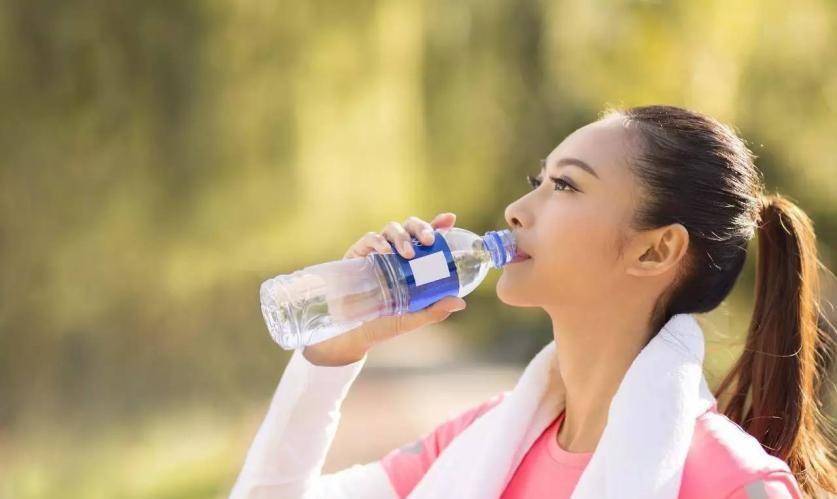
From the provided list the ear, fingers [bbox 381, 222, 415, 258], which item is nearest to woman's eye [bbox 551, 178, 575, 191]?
the ear

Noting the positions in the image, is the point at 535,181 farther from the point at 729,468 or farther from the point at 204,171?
the point at 204,171

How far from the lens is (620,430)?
1.13m

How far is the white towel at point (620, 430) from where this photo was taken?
3.58ft

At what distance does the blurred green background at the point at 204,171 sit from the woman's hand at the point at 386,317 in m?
1.26

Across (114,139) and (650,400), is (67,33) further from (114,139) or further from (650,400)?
(650,400)

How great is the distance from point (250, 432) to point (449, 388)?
2385mm

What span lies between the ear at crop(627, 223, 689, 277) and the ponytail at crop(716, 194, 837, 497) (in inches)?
7.1

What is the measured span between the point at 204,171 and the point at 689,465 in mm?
2380

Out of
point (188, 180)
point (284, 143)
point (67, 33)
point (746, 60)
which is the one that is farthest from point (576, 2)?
point (67, 33)

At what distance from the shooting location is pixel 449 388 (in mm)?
5875

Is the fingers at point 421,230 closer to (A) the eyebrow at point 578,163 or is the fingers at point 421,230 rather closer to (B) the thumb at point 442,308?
(B) the thumb at point 442,308

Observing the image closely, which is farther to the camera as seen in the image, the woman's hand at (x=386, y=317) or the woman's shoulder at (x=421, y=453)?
the woman's shoulder at (x=421, y=453)

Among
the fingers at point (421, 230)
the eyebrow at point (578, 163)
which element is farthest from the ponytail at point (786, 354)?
the fingers at point (421, 230)

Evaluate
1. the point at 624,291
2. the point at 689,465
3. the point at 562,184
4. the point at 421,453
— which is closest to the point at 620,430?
the point at 689,465
